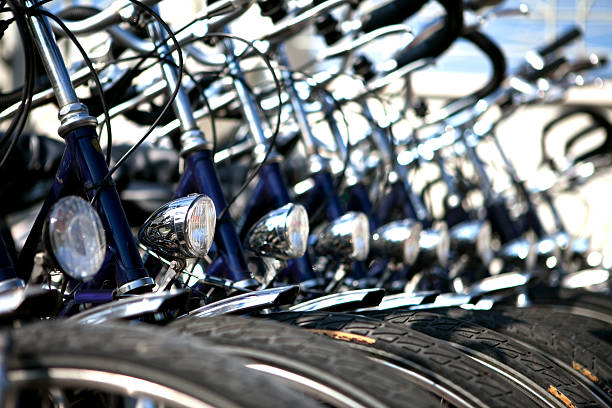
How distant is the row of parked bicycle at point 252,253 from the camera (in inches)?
32.9

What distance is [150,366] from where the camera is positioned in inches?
28.7

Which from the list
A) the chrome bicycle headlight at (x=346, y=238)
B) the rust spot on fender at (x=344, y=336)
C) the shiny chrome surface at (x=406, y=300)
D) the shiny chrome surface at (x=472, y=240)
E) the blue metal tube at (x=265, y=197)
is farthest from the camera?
the shiny chrome surface at (x=472, y=240)

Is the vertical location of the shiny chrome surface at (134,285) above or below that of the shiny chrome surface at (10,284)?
below

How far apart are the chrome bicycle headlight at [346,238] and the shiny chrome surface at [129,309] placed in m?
1.01

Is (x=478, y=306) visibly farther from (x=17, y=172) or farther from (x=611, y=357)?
(x=17, y=172)

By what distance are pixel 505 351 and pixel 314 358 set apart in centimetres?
56

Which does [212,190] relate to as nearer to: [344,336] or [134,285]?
[134,285]

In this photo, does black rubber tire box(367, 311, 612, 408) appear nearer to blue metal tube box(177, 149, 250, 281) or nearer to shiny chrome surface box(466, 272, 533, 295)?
blue metal tube box(177, 149, 250, 281)

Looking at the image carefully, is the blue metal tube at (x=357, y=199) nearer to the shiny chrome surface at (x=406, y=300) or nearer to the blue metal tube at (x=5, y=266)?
the shiny chrome surface at (x=406, y=300)

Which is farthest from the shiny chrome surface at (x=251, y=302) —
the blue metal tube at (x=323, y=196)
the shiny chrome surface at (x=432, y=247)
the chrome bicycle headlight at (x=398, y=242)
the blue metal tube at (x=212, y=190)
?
the shiny chrome surface at (x=432, y=247)

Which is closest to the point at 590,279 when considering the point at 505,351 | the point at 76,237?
the point at 505,351

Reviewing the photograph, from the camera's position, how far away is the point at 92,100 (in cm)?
192

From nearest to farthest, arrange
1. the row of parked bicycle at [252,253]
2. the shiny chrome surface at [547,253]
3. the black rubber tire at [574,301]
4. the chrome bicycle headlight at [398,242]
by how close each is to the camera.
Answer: the row of parked bicycle at [252,253], the chrome bicycle headlight at [398,242], the black rubber tire at [574,301], the shiny chrome surface at [547,253]

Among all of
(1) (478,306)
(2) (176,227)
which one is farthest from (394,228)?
(2) (176,227)
